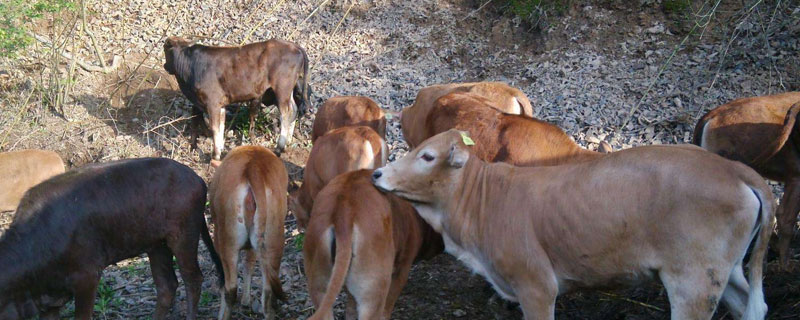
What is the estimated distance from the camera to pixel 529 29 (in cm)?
1410

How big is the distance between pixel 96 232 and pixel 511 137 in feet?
13.5

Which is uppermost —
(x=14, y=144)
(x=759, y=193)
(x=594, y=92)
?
(x=759, y=193)

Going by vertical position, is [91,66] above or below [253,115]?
above

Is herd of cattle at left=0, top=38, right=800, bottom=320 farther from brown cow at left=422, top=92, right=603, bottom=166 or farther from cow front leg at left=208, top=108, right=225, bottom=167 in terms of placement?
cow front leg at left=208, top=108, right=225, bottom=167

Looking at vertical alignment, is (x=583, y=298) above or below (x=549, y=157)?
below

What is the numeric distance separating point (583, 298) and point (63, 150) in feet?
32.9

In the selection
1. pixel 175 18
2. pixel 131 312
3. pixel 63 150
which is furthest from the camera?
pixel 175 18

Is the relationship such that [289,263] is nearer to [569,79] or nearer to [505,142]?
[505,142]

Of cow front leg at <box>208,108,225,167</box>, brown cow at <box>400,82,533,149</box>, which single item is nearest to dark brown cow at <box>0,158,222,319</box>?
brown cow at <box>400,82,533,149</box>

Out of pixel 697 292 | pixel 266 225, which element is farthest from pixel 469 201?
pixel 266 225

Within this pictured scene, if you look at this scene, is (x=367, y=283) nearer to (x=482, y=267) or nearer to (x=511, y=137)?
(x=482, y=267)

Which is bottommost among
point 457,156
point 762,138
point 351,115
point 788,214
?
point 788,214

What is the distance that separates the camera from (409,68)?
14078 mm

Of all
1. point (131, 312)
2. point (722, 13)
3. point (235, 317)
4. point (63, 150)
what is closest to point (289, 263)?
point (235, 317)
